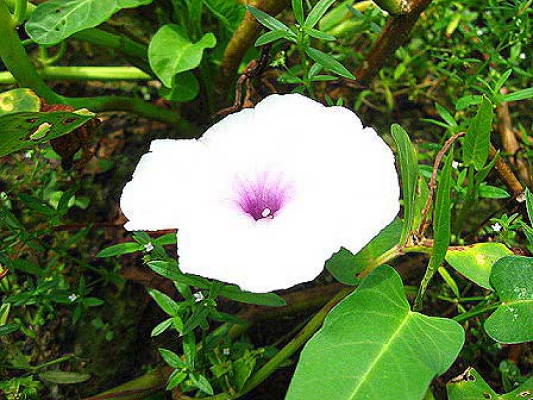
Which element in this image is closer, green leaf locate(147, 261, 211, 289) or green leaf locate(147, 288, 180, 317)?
green leaf locate(147, 261, 211, 289)

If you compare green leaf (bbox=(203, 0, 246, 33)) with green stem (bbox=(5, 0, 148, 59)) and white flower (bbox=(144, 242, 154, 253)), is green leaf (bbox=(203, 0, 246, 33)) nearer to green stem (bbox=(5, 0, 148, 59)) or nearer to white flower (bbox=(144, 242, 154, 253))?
green stem (bbox=(5, 0, 148, 59))

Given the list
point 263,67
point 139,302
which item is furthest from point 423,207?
point 139,302

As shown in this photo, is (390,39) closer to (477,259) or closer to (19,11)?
(477,259)

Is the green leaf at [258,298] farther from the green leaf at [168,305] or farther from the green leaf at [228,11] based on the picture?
the green leaf at [228,11]

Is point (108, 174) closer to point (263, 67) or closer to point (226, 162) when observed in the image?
point (263, 67)

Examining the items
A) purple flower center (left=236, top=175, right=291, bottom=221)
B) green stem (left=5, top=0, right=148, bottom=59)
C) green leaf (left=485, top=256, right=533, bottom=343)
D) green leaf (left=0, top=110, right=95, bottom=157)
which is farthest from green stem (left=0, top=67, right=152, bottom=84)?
green leaf (left=485, top=256, right=533, bottom=343)
